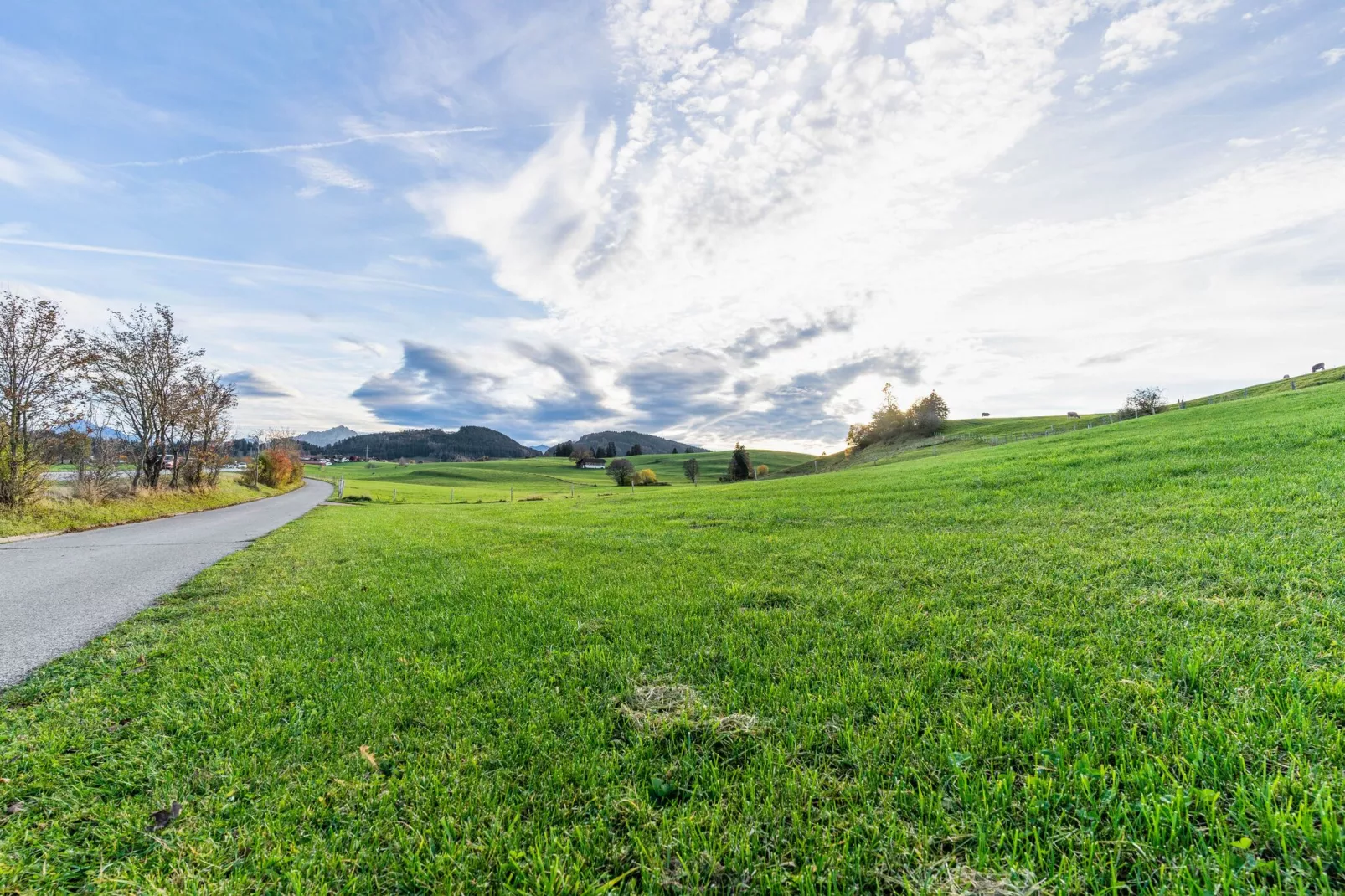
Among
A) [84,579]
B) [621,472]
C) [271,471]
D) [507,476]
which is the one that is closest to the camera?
[84,579]

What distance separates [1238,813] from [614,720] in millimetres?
3237

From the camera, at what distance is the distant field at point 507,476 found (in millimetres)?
71875

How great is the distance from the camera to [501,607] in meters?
6.25

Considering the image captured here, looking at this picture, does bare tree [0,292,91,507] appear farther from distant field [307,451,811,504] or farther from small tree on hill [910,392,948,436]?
small tree on hill [910,392,948,436]

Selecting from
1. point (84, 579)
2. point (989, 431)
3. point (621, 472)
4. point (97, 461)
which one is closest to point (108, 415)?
point (97, 461)

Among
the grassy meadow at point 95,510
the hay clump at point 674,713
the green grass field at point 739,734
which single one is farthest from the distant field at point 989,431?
the grassy meadow at point 95,510

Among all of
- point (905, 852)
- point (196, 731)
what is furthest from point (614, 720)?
point (196, 731)

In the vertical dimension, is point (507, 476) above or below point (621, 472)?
above

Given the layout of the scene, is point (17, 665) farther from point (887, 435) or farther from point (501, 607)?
point (887, 435)

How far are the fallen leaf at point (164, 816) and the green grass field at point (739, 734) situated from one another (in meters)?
0.04

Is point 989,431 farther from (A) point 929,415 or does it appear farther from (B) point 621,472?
(B) point 621,472

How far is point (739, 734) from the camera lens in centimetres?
311

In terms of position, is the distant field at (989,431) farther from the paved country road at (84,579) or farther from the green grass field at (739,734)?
the paved country road at (84,579)

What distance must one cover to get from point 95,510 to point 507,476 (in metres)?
80.0
